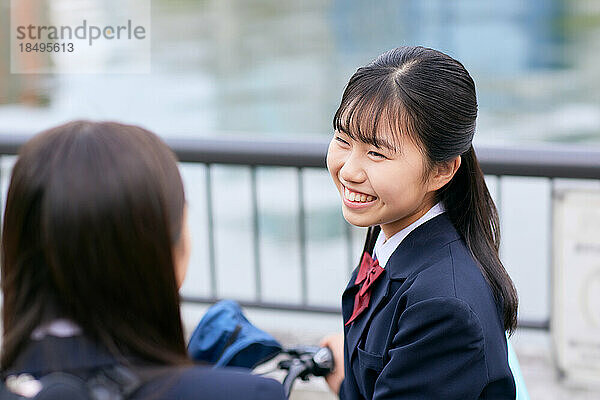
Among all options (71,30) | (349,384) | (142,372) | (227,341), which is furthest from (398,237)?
(71,30)

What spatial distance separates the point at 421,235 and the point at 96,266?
671 millimetres

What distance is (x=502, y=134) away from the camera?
10234mm

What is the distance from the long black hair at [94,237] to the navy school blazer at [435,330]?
47 cm

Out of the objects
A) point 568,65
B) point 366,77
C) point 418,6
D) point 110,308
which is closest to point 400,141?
point 366,77

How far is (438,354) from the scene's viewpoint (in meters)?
1.33

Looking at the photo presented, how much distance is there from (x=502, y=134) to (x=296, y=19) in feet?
9.42

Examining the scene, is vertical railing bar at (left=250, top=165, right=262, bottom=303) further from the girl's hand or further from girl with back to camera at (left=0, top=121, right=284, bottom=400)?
girl with back to camera at (left=0, top=121, right=284, bottom=400)

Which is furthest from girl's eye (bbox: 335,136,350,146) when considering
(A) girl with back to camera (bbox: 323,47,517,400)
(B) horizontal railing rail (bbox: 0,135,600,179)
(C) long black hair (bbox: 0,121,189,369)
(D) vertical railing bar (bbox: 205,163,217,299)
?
(D) vertical railing bar (bbox: 205,163,217,299)

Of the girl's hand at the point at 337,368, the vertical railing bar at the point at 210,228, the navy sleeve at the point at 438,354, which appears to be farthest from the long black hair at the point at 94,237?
the vertical railing bar at the point at 210,228

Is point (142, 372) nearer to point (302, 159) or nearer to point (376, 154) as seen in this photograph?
point (376, 154)

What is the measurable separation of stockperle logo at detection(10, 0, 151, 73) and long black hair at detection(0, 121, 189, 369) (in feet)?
9.03

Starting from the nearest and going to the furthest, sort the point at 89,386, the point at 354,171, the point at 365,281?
the point at 89,386 → the point at 354,171 → the point at 365,281

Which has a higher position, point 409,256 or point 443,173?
point 443,173

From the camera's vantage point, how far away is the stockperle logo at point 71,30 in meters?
4.00
